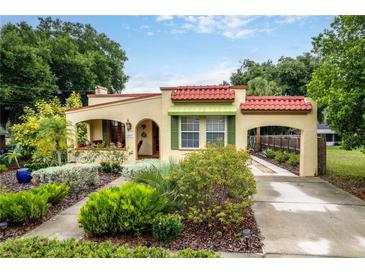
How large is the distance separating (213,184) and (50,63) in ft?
78.0

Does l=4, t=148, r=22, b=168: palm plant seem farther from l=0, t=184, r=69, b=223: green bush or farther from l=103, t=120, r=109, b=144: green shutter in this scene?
l=0, t=184, r=69, b=223: green bush

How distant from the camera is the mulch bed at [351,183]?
8134 mm

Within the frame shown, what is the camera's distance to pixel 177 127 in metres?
11.9

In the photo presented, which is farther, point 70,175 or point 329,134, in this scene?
point 329,134

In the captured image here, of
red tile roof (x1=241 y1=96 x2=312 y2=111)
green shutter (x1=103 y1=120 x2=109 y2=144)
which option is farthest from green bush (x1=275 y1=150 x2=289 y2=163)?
green shutter (x1=103 y1=120 x2=109 y2=144)

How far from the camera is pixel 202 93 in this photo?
460 inches

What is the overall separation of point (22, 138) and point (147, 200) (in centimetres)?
1204

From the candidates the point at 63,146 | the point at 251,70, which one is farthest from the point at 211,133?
the point at 251,70

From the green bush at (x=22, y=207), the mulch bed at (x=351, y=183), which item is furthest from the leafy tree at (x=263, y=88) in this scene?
the green bush at (x=22, y=207)

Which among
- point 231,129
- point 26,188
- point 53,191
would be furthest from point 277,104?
point 26,188

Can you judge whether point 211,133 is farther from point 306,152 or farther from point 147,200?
point 147,200

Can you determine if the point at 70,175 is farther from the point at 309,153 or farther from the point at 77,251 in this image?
the point at 309,153

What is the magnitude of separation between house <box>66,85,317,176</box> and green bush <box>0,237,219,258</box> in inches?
300

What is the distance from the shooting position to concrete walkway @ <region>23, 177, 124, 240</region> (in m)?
4.94
